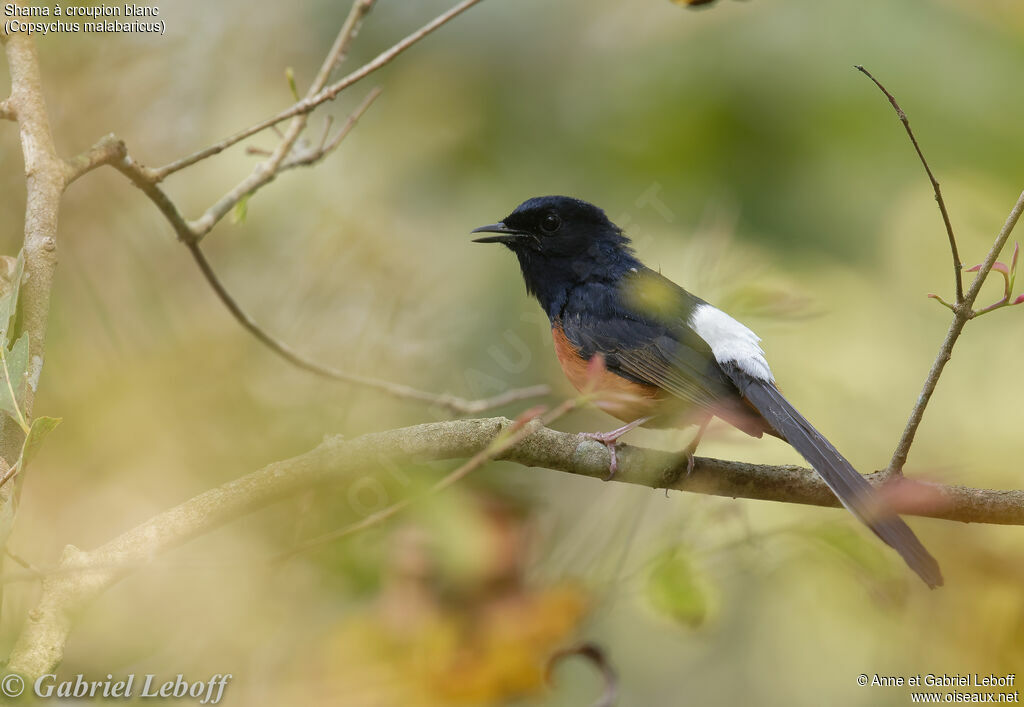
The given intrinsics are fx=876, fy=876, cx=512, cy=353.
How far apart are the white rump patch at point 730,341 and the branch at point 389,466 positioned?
0.66 meters

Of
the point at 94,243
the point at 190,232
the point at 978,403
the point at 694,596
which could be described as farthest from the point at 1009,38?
the point at 94,243

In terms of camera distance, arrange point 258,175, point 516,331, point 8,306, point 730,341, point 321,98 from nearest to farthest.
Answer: point 8,306, point 321,98, point 258,175, point 730,341, point 516,331

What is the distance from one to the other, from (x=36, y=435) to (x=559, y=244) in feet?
8.39

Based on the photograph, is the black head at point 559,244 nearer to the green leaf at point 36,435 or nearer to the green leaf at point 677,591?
the green leaf at point 677,591

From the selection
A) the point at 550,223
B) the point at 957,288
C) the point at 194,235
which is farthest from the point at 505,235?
the point at 957,288

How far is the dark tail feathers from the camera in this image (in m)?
1.97

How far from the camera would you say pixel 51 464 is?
2623mm

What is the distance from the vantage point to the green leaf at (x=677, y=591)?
183 cm

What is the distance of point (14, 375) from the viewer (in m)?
1.46

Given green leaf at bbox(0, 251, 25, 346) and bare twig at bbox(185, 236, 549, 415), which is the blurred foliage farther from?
green leaf at bbox(0, 251, 25, 346)

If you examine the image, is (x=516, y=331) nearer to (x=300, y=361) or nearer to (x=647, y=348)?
(x=647, y=348)

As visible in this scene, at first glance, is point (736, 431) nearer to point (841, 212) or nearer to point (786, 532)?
point (786, 532)

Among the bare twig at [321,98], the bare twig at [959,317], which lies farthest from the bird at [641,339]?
the bare twig at [321,98]

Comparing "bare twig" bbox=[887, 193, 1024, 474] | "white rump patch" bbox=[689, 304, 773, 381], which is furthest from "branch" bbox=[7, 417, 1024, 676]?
"white rump patch" bbox=[689, 304, 773, 381]
